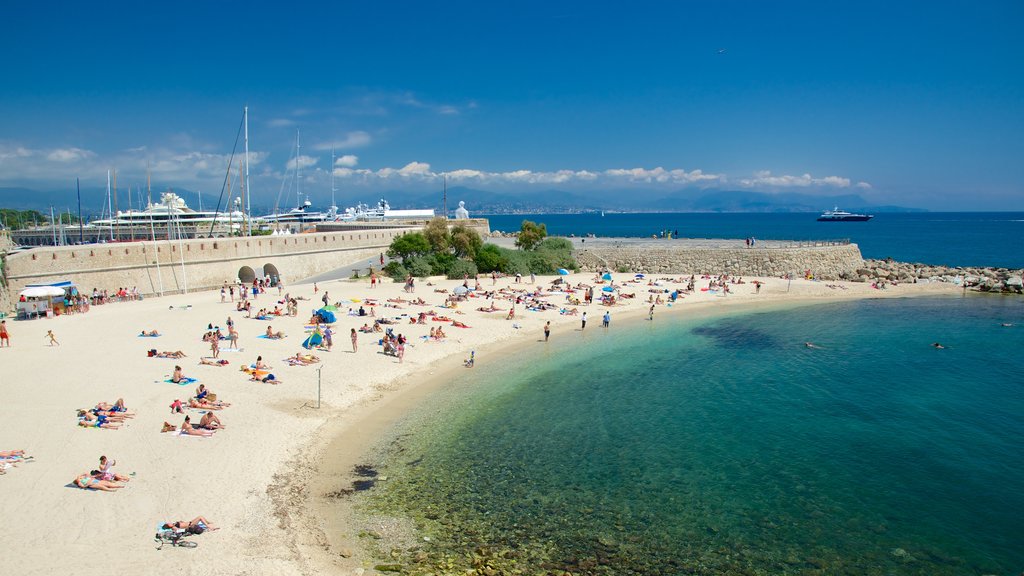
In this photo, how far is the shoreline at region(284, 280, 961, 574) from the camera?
9.77 meters

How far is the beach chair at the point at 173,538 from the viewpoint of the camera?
9.26 m

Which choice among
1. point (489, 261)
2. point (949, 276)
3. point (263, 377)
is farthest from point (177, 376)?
point (949, 276)

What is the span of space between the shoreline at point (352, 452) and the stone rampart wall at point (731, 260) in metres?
23.7

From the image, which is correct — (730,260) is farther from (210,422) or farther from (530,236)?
(210,422)

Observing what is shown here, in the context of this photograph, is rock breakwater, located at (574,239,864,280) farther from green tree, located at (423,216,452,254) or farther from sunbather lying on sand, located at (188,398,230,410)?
sunbather lying on sand, located at (188,398,230,410)

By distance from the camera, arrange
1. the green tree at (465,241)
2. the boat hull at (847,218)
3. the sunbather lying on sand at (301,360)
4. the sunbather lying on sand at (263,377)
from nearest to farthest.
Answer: the sunbather lying on sand at (263,377)
the sunbather lying on sand at (301,360)
the green tree at (465,241)
the boat hull at (847,218)

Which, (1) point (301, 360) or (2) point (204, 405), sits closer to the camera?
(2) point (204, 405)

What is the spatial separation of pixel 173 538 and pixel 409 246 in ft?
103

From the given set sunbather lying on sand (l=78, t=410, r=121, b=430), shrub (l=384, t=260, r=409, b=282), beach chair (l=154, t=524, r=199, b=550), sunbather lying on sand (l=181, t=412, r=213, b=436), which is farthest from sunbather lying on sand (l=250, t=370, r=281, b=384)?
shrub (l=384, t=260, r=409, b=282)

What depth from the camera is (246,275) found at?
3656cm

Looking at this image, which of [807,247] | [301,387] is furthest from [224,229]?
[807,247]

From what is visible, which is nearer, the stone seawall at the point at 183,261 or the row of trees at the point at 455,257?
the stone seawall at the point at 183,261

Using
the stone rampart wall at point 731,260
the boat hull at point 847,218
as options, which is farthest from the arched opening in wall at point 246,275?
the boat hull at point 847,218

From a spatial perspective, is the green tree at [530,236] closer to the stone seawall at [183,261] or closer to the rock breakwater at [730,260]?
the rock breakwater at [730,260]
